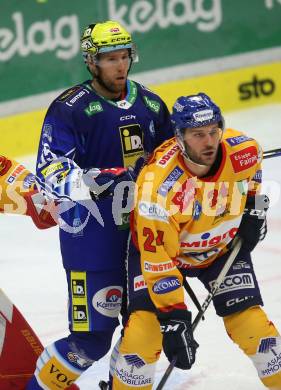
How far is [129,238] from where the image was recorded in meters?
4.25

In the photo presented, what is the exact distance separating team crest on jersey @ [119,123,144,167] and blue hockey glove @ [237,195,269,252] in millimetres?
440

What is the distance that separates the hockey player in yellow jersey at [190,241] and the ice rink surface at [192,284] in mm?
614

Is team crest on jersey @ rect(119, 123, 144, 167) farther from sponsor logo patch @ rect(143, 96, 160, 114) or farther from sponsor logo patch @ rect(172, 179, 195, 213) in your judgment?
sponsor logo patch @ rect(172, 179, 195, 213)

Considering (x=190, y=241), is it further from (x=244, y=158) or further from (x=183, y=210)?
(x=244, y=158)

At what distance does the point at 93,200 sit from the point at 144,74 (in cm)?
422

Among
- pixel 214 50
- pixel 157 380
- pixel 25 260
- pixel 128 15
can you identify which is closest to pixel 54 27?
pixel 128 15

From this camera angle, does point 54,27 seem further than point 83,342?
Yes

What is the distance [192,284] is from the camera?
5.75 m

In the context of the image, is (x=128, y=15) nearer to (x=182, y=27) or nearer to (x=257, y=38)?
(x=182, y=27)

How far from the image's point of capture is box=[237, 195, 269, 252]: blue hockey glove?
13.8ft

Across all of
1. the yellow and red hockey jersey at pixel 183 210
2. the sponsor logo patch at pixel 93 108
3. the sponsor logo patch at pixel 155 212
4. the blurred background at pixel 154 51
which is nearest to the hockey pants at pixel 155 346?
the yellow and red hockey jersey at pixel 183 210

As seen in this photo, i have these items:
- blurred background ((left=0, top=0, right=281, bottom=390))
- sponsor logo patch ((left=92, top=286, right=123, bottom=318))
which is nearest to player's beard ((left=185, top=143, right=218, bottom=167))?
sponsor logo patch ((left=92, top=286, right=123, bottom=318))

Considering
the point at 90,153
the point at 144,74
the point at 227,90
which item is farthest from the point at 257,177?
the point at 227,90

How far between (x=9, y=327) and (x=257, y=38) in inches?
187
